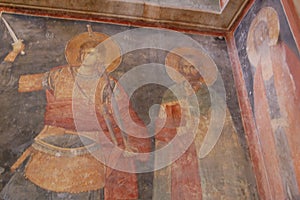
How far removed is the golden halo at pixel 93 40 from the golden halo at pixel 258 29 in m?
1.73

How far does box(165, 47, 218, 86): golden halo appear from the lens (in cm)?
445

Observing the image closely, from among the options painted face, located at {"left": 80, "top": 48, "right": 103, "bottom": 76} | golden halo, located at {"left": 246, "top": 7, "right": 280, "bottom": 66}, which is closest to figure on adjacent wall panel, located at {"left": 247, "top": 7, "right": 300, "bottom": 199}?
golden halo, located at {"left": 246, "top": 7, "right": 280, "bottom": 66}

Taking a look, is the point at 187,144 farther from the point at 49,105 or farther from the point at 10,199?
the point at 10,199

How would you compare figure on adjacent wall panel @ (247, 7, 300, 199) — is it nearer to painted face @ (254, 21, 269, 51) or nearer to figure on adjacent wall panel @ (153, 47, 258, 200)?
painted face @ (254, 21, 269, 51)

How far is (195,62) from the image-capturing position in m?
4.63

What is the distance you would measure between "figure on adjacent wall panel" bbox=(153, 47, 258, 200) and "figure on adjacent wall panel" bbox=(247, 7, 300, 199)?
1.22 feet

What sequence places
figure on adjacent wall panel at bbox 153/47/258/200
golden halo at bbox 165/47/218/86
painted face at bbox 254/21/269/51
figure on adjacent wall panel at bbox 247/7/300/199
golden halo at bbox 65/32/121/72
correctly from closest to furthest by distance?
figure on adjacent wall panel at bbox 247/7/300/199 → figure on adjacent wall panel at bbox 153/47/258/200 → painted face at bbox 254/21/269/51 → golden halo at bbox 65/32/121/72 → golden halo at bbox 165/47/218/86

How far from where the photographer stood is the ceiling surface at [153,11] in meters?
4.68

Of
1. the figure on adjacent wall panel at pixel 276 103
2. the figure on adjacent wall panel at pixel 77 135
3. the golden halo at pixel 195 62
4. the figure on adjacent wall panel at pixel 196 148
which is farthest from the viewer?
the golden halo at pixel 195 62

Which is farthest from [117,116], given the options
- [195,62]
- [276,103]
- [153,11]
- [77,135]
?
[153,11]

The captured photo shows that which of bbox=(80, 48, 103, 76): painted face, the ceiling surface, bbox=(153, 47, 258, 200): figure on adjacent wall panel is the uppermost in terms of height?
the ceiling surface

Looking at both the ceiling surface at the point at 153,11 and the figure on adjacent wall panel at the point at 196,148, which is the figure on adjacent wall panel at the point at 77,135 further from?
the ceiling surface at the point at 153,11

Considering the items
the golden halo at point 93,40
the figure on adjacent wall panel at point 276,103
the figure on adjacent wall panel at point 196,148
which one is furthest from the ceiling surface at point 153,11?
the figure on adjacent wall panel at point 276,103

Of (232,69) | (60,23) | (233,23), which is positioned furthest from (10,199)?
(233,23)
